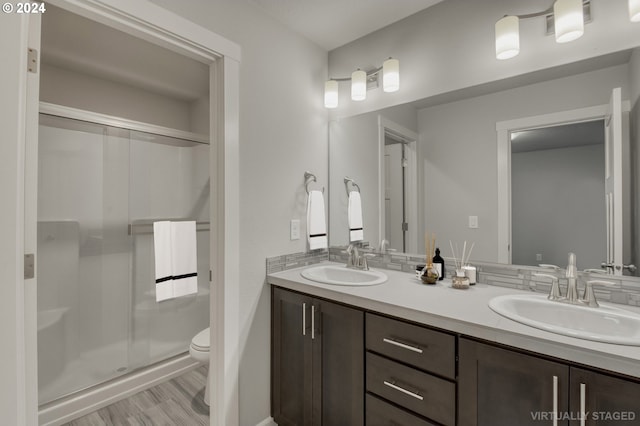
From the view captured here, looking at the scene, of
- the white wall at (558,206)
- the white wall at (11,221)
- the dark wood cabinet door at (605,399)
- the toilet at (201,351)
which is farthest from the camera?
the toilet at (201,351)

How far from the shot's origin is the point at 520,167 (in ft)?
4.93

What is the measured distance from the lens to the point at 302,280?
1.66m

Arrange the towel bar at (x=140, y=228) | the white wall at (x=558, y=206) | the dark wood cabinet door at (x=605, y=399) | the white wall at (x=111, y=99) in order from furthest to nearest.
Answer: the towel bar at (x=140, y=228)
the white wall at (x=111, y=99)
the white wall at (x=558, y=206)
the dark wood cabinet door at (x=605, y=399)

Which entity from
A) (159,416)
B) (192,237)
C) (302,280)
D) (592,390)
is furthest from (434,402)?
(159,416)

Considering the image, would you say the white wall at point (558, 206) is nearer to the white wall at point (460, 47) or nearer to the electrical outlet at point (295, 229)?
the white wall at point (460, 47)

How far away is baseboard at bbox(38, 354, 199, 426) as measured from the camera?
189 centimetres

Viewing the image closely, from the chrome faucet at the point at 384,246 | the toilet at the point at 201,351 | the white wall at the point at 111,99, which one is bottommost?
the toilet at the point at 201,351

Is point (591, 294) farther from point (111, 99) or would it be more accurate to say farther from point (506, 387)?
point (111, 99)

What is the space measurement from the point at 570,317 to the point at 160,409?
7.86ft

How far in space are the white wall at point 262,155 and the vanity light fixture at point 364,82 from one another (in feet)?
0.54

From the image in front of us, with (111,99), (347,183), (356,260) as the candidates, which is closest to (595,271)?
(356,260)

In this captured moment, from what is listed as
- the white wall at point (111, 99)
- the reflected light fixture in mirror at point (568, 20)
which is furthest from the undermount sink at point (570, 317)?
the white wall at point (111, 99)

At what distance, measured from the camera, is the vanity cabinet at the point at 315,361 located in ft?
4.52

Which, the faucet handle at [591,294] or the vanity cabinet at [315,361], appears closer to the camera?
the faucet handle at [591,294]
